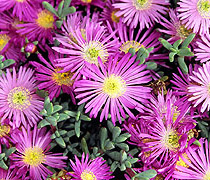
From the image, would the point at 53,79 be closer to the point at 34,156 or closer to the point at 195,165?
the point at 34,156

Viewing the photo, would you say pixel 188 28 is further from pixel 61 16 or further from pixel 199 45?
pixel 61 16

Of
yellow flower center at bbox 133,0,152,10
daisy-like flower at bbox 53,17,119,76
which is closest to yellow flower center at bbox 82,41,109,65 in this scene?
daisy-like flower at bbox 53,17,119,76

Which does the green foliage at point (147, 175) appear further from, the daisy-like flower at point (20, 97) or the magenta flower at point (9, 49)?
the magenta flower at point (9, 49)

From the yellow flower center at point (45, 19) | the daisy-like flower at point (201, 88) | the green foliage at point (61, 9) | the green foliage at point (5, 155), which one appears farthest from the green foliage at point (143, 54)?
the green foliage at point (5, 155)

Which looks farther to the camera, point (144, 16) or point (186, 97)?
point (144, 16)

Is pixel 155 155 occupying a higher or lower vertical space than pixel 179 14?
lower

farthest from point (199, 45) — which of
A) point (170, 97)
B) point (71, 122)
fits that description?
point (71, 122)
